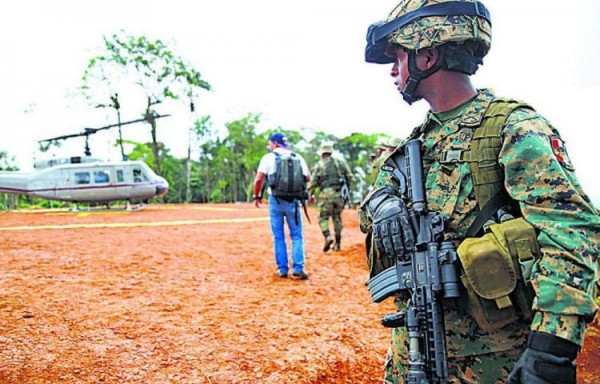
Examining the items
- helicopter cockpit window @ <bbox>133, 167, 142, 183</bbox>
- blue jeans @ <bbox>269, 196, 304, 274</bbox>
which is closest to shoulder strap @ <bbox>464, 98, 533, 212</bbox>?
blue jeans @ <bbox>269, 196, 304, 274</bbox>

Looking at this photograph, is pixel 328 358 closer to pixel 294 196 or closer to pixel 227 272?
pixel 294 196

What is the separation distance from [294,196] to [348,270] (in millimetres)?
1830

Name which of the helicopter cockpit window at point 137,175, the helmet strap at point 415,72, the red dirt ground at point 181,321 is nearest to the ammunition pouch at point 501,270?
the helmet strap at point 415,72

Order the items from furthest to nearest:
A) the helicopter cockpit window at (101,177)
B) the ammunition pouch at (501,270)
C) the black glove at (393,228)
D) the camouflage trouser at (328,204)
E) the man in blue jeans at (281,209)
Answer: the helicopter cockpit window at (101,177) → the camouflage trouser at (328,204) → the man in blue jeans at (281,209) → the black glove at (393,228) → the ammunition pouch at (501,270)

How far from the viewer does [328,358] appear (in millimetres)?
3844

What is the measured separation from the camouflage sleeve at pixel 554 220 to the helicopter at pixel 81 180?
19.1m

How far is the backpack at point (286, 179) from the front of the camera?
6.16m

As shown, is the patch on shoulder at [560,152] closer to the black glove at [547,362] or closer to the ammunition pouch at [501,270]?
the ammunition pouch at [501,270]

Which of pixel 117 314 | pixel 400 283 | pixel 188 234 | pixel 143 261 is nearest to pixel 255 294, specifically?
pixel 117 314

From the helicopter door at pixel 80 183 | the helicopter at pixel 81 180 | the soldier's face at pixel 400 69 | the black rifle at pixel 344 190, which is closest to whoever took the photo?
the soldier's face at pixel 400 69

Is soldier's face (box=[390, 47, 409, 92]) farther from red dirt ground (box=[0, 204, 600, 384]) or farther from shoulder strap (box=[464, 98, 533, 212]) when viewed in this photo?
red dirt ground (box=[0, 204, 600, 384])

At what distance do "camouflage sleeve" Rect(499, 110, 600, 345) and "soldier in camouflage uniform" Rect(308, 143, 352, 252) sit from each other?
23.9 feet

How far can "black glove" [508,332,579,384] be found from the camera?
126 cm

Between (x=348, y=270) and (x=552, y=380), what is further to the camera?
(x=348, y=270)
